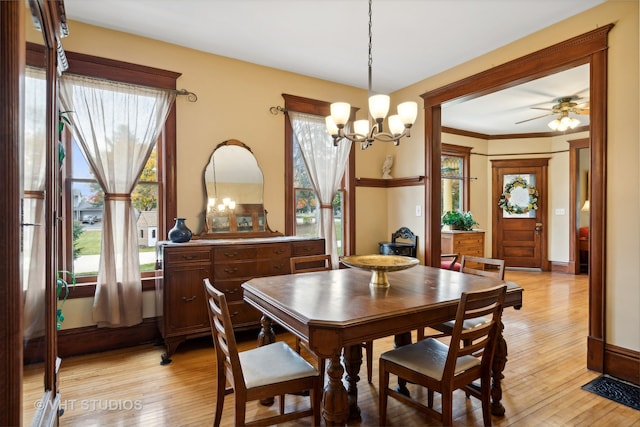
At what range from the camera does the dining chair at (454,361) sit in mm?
1640

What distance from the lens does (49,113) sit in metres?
1.59

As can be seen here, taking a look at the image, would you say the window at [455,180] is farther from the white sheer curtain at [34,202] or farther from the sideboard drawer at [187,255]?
the white sheer curtain at [34,202]

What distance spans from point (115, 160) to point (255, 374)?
2.42 meters

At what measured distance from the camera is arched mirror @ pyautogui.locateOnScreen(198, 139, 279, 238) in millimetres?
3557

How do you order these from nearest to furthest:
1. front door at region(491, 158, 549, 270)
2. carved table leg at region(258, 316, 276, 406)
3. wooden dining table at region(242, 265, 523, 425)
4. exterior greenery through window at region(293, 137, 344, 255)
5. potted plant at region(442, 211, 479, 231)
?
wooden dining table at region(242, 265, 523, 425)
carved table leg at region(258, 316, 276, 406)
exterior greenery through window at region(293, 137, 344, 255)
potted plant at region(442, 211, 479, 231)
front door at region(491, 158, 549, 270)

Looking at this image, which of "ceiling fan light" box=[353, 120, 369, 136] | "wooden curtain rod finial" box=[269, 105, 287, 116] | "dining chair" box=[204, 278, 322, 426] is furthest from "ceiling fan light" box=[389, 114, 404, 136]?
"wooden curtain rod finial" box=[269, 105, 287, 116]

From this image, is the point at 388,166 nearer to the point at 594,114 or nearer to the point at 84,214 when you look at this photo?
the point at 594,114

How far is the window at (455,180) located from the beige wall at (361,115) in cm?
271

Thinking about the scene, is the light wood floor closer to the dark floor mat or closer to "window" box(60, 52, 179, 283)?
the dark floor mat

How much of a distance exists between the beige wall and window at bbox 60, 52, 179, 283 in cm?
10

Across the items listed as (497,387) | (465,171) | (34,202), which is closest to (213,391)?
(34,202)

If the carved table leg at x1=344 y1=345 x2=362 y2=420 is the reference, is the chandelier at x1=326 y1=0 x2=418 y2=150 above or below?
above

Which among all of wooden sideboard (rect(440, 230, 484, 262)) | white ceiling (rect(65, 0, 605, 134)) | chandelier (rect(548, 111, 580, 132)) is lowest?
wooden sideboard (rect(440, 230, 484, 262))

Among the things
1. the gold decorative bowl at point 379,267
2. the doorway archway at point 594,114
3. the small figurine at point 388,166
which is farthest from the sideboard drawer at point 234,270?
the doorway archway at point 594,114
